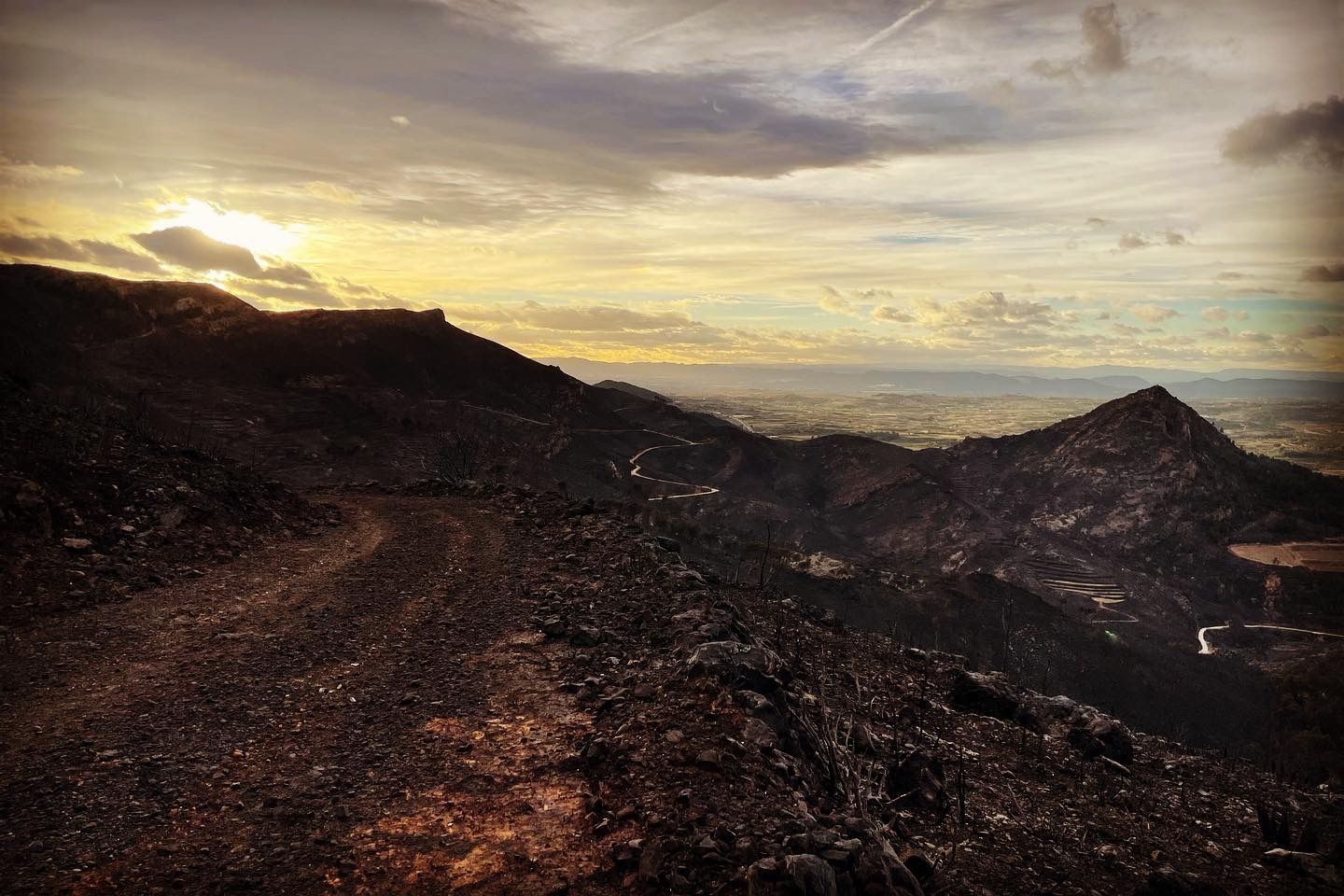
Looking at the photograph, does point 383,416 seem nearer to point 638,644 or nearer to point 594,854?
point 638,644

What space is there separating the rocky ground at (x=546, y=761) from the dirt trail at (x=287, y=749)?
0.04 m

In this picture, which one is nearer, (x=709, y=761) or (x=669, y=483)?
(x=709, y=761)

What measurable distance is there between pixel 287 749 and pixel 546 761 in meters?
3.16

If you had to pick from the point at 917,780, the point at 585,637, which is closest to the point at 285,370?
the point at 585,637

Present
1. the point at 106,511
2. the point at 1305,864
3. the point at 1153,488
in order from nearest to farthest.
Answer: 1. the point at 1305,864
2. the point at 106,511
3. the point at 1153,488

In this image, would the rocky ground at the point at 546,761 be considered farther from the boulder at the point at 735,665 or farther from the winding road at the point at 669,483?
the winding road at the point at 669,483

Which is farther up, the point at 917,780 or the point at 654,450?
the point at 917,780

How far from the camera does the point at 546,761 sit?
8.26m

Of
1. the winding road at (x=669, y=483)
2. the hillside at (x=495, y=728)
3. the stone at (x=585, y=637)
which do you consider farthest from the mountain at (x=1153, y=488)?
the stone at (x=585, y=637)

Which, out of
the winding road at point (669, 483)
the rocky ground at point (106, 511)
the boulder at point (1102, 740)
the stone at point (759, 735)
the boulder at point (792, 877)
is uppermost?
the rocky ground at point (106, 511)

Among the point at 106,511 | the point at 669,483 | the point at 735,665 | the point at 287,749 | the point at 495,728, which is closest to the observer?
the point at 287,749

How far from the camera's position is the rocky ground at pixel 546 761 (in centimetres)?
613

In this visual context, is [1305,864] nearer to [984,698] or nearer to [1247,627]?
[984,698]

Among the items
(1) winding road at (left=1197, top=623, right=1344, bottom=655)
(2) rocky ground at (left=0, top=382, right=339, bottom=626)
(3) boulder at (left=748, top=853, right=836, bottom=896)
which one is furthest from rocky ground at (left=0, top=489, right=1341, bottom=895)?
(1) winding road at (left=1197, top=623, right=1344, bottom=655)
